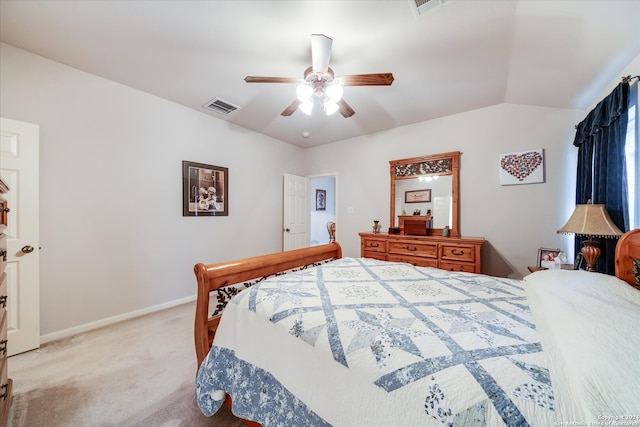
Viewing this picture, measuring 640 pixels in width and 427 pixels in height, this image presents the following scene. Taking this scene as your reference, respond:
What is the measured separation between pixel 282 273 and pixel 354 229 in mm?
2701

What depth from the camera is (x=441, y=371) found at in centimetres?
75

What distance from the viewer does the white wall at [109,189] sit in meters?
2.29

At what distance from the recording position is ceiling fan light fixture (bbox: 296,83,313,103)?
1.99 metres

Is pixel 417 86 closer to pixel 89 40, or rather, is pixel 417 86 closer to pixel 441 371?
pixel 441 371

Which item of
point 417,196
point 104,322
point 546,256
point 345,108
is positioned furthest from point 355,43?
point 104,322

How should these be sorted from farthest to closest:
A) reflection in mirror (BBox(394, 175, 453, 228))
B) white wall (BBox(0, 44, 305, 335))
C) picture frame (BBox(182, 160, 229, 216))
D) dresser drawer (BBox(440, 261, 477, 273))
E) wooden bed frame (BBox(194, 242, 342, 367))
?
reflection in mirror (BBox(394, 175, 453, 228)) → picture frame (BBox(182, 160, 229, 216)) → dresser drawer (BBox(440, 261, 477, 273)) → white wall (BBox(0, 44, 305, 335)) → wooden bed frame (BBox(194, 242, 342, 367))

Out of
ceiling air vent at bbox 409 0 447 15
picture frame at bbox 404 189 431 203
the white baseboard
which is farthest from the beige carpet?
picture frame at bbox 404 189 431 203

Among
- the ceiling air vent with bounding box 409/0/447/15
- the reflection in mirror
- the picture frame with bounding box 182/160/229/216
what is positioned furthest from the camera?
the reflection in mirror

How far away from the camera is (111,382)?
69.0 inches

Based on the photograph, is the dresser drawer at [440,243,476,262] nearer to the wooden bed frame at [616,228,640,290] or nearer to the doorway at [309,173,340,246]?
the wooden bed frame at [616,228,640,290]

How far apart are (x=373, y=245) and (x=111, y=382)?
312 centimetres

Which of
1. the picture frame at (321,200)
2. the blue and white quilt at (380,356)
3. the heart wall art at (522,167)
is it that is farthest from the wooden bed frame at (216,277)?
the picture frame at (321,200)

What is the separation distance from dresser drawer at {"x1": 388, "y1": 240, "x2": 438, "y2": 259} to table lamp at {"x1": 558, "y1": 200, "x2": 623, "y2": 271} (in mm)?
1358

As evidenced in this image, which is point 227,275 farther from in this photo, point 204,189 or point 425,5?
point 204,189
